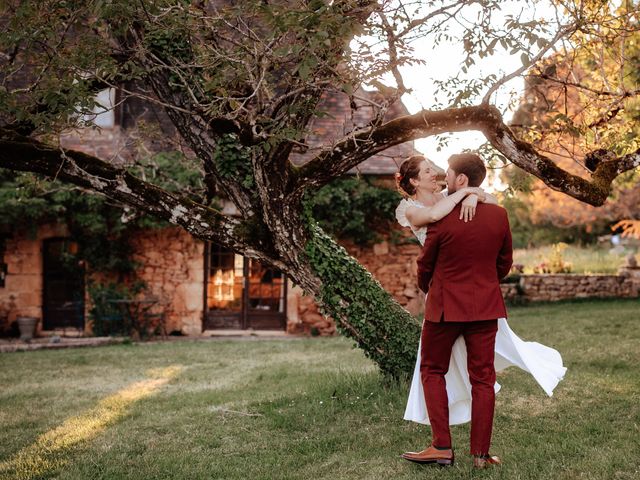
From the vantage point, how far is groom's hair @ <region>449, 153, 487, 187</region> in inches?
156

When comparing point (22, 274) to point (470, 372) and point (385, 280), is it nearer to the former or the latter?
point (385, 280)

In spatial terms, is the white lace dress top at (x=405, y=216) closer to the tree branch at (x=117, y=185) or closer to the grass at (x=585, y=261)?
the tree branch at (x=117, y=185)

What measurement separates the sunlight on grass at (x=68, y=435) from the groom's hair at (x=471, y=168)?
11.7 ft

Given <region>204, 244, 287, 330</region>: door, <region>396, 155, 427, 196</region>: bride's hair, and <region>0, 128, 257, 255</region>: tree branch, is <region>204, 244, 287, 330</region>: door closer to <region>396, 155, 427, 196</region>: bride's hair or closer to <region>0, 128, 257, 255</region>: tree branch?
<region>0, 128, 257, 255</region>: tree branch

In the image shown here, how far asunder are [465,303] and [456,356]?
63 cm

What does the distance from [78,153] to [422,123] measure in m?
3.06

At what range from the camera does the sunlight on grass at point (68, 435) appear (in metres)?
4.76

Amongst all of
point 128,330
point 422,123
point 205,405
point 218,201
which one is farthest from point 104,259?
point 422,123

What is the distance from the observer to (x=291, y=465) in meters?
4.54

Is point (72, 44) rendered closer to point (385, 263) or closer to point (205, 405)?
point (205, 405)

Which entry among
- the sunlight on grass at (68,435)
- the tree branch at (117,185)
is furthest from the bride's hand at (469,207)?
the sunlight on grass at (68,435)

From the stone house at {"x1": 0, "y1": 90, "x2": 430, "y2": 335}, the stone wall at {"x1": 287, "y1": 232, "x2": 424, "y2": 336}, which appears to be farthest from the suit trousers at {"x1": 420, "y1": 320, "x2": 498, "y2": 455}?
the stone wall at {"x1": 287, "y1": 232, "x2": 424, "y2": 336}

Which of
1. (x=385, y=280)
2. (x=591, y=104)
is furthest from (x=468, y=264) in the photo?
(x=385, y=280)

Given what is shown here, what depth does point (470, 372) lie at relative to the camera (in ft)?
12.9
